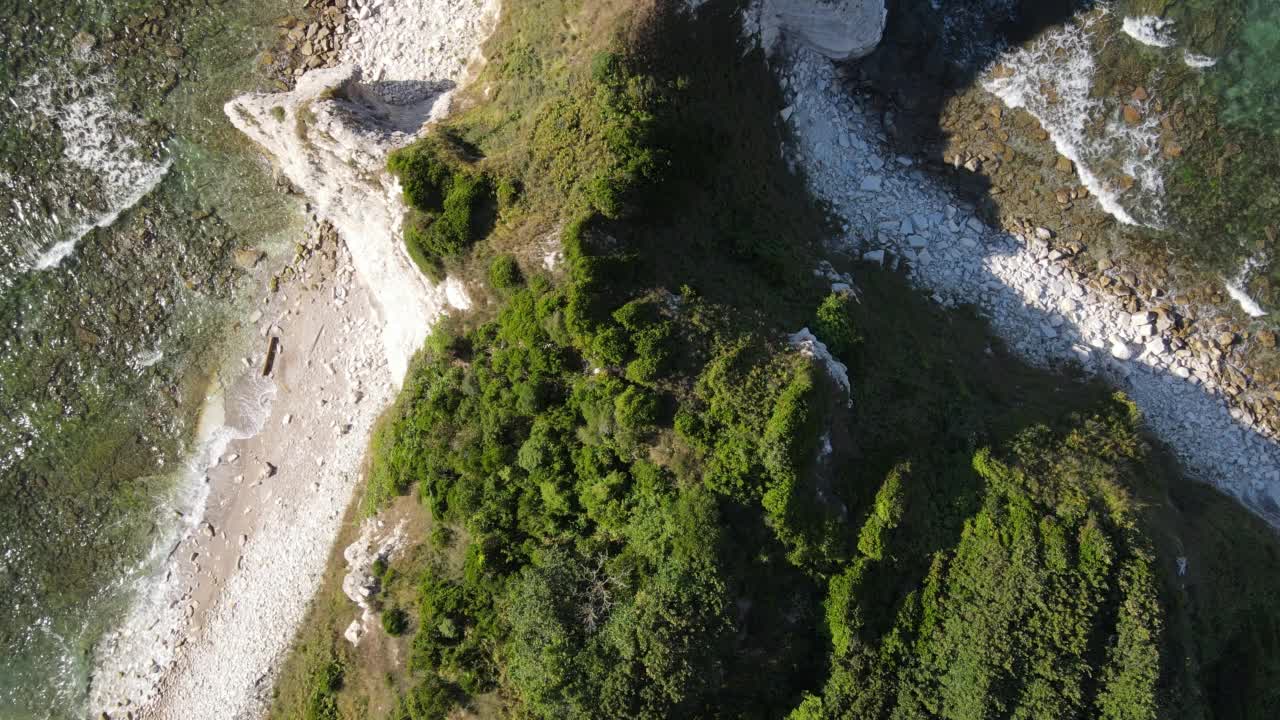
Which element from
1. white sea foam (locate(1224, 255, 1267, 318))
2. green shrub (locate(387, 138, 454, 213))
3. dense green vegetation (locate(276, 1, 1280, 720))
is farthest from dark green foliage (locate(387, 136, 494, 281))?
white sea foam (locate(1224, 255, 1267, 318))

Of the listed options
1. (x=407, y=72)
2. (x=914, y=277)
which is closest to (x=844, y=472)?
(x=914, y=277)

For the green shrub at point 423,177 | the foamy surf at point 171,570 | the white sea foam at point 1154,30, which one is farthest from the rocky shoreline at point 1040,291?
the foamy surf at point 171,570

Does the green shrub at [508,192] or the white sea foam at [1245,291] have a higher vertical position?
the green shrub at [508,192]

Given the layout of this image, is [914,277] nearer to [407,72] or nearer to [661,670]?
[661,670]

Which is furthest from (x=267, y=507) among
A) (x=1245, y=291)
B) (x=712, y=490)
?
(x=1245, y=291)

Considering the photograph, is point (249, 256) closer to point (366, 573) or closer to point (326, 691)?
point (366, 573)

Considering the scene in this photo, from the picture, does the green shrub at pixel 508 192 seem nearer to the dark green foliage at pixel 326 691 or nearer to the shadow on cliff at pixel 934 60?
the shadow on cliff at pixel 934 60

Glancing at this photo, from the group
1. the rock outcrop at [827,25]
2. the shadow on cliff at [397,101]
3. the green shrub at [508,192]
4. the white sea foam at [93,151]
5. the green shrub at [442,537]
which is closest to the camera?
the green shrub at [508,192]
